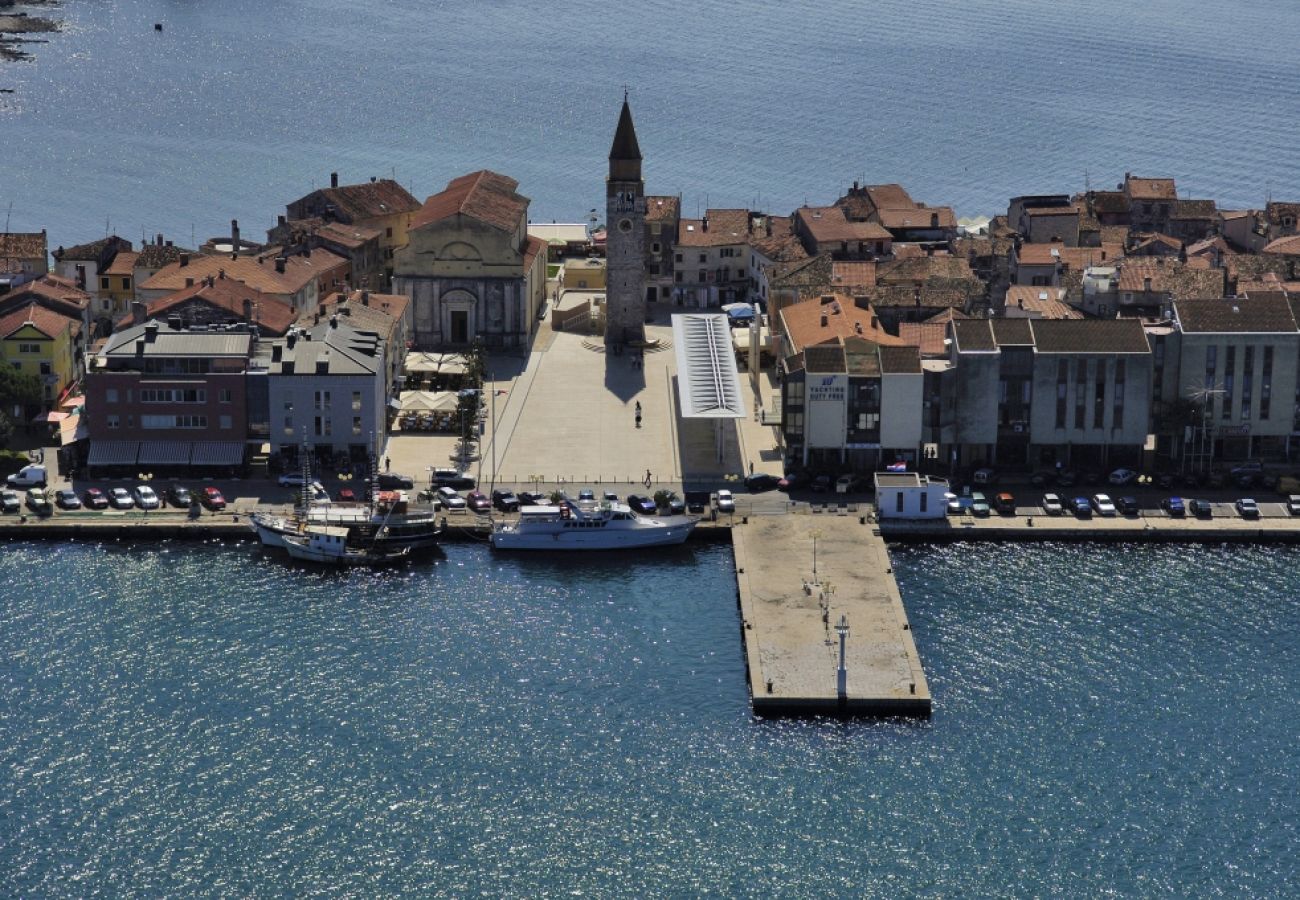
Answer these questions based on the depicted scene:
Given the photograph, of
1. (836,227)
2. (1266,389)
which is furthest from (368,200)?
(1266,389)

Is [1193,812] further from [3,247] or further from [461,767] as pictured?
[3,247]

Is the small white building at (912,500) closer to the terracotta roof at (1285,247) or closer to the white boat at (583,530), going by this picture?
the white boat at (583,530)

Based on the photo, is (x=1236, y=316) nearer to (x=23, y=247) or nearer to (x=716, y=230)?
(x=716, y=230)

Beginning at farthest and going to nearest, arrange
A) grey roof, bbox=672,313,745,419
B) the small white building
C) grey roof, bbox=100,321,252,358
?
grey roof, bbox=672,313,745,419, grey roof, bbox=100,321,252,358, the small white building

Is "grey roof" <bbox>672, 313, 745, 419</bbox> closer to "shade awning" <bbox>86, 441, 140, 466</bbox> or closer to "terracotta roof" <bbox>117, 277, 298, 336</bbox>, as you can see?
"terracotta roof" <bbox>117, 277, 298, 336</bbox>

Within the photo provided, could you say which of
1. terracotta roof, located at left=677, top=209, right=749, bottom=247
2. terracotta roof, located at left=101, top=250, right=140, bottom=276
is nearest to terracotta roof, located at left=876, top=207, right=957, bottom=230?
terracotta roof, located at left=677, top=209, right=749, bottom=247

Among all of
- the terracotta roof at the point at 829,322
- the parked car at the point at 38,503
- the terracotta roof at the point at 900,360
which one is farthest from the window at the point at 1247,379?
the parked car at the point at 38,503

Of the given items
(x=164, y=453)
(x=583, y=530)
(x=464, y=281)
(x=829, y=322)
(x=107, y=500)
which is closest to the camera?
(x=583, y=530)
